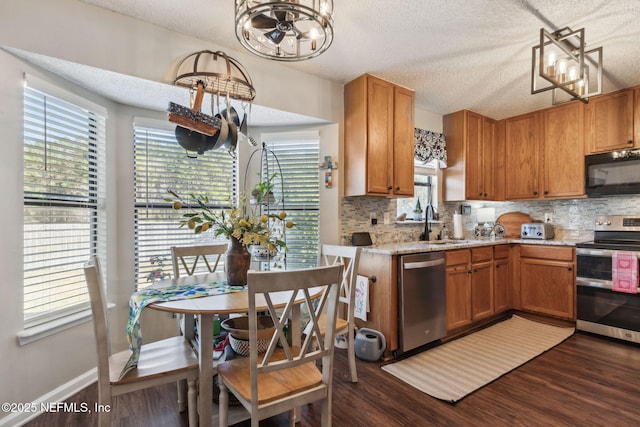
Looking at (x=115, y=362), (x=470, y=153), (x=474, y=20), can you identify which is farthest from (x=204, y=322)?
(x=470, y=153)

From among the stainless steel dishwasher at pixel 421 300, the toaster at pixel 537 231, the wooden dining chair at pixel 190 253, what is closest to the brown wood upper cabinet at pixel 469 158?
the toaster at pixel 537 231

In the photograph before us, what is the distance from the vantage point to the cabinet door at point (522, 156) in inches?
153

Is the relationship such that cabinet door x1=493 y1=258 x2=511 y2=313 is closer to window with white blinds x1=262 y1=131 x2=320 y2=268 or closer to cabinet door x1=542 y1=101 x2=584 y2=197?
cabinet door x1=542 y1=101 x2=584 y2=197

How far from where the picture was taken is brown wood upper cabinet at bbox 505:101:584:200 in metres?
3.52

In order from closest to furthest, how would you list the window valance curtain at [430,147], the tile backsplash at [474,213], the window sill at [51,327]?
1. the window sill at [51,327]
2. the tile backsplash at [474,213]
3. the window valance curtain at [430,147]

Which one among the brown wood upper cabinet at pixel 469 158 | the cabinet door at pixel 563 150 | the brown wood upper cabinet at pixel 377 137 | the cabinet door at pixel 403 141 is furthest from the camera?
the brown wood upper cabinet at pixel 469 158

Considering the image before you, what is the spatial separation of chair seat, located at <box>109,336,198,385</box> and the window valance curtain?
3021mm

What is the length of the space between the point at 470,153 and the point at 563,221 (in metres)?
1.44

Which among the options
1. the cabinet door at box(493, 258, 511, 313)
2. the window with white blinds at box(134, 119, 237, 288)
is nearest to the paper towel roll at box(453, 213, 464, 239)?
the cabinet door at box(493, 258, 511, 313)

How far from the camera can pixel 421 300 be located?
2705mm

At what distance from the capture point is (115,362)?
161 cm

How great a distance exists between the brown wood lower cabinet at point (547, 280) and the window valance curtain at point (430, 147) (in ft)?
4.67

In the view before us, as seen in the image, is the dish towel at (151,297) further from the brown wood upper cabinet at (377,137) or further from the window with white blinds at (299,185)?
the brown wood upper cabinet at (377,137)

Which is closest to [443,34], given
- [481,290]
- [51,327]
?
[481,290]
